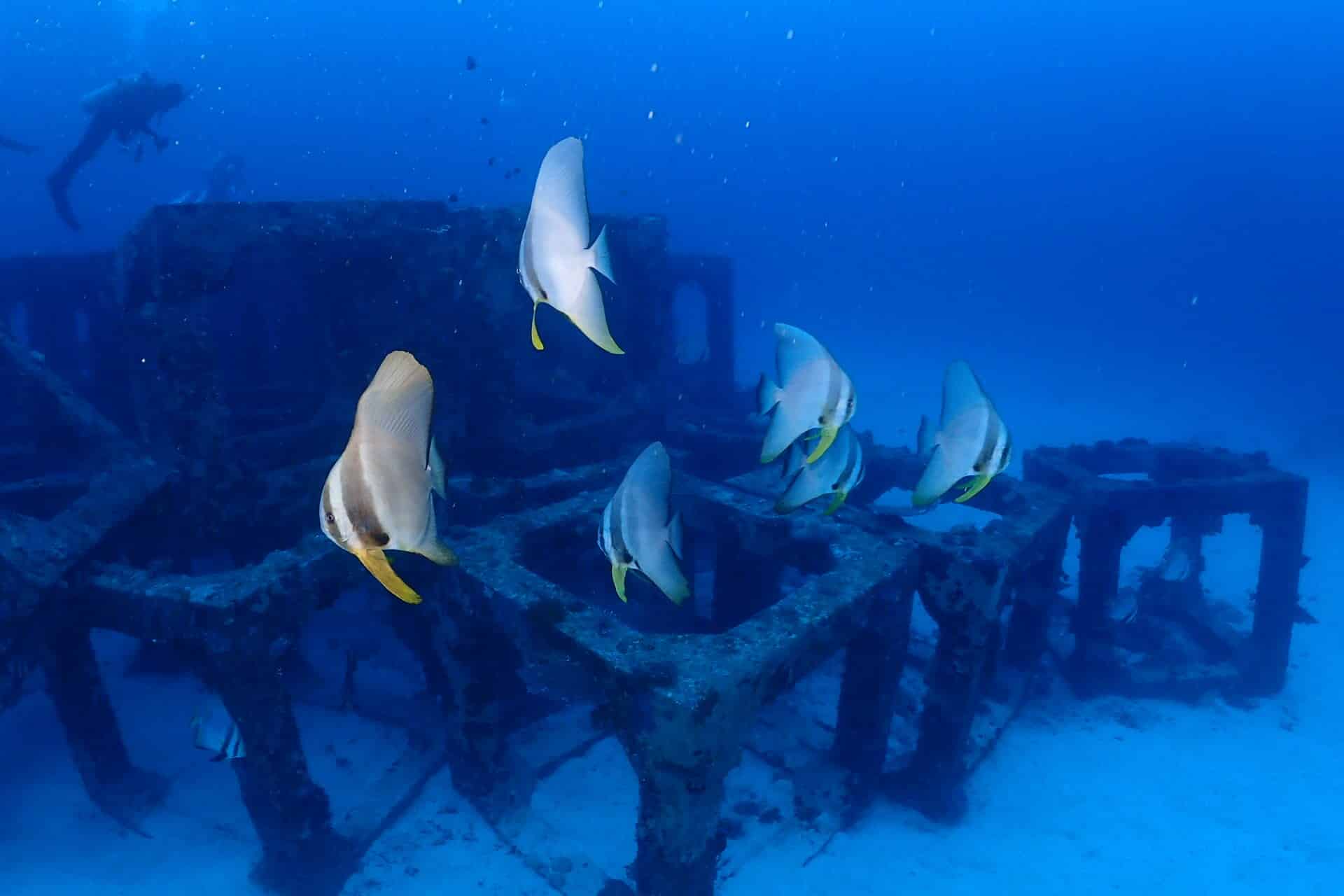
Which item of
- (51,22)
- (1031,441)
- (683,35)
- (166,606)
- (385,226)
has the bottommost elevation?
(1031,441)

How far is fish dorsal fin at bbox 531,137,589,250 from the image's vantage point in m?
1.91

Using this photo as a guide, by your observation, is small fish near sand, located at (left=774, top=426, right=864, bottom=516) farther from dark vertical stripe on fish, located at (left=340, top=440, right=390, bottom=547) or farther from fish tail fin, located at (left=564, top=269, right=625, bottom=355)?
dark vertical stripe on fish, located at (left=340, top=440, right=390, bottom=547)

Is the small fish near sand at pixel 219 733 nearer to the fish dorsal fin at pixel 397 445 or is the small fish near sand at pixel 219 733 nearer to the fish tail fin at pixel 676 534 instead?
the fish tail fin at pixel 676 534

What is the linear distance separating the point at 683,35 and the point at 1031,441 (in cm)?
11276

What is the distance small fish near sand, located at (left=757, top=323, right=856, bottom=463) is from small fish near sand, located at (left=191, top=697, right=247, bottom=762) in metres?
3.84

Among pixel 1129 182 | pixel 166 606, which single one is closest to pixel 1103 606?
pixel 166 606

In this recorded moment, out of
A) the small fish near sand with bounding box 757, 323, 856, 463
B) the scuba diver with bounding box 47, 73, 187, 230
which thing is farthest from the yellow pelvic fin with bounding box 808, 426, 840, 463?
the scuba diver with bounding box 47, 73, 187, 230

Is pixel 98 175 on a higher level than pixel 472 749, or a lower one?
higher

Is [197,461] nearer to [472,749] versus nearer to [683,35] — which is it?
[472,749]

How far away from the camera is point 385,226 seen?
22.0ft

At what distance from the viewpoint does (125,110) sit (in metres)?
13.6

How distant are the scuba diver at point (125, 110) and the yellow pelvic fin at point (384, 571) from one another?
15079mm

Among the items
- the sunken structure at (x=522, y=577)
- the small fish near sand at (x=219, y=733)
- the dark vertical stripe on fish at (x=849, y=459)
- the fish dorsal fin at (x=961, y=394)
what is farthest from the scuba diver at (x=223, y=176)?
the fish dorsal fin at (x=961, y=394)

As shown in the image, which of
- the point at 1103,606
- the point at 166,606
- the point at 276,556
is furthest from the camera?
the point at 1103,606
